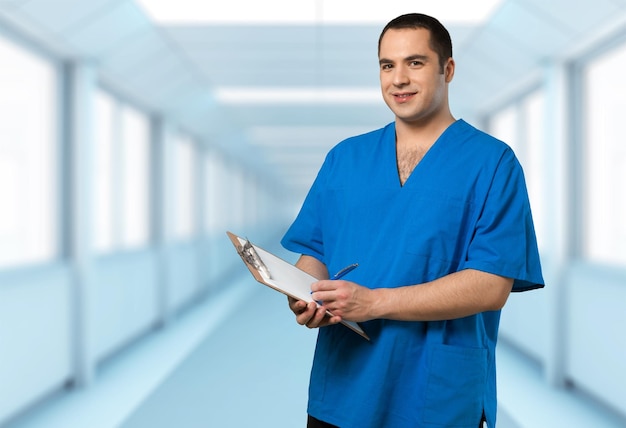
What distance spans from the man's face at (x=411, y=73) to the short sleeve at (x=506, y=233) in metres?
0.22

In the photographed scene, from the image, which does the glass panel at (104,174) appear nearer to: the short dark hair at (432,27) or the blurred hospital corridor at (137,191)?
the blurred hospital corridor at (137,191)

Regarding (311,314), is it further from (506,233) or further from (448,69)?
(448,69)

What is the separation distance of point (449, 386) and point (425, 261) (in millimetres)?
275

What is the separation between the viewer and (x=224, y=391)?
4781 mm

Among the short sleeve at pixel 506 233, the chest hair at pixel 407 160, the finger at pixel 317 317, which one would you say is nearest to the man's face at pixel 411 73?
the chest hair at pixel 407 160

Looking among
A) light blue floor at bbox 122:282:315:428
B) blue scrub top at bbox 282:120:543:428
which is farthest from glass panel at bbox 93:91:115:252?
blue scrub top at bbox 282:120:543:428

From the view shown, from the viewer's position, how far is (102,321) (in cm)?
580

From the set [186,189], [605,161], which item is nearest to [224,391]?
[605,161]

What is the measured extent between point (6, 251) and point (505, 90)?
15.7 ft

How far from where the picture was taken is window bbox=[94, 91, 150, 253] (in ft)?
21.2

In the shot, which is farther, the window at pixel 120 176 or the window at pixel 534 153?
the window at pixel 534 153

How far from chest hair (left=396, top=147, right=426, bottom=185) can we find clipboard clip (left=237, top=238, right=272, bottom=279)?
15.3 inches

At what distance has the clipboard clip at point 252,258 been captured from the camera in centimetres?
142

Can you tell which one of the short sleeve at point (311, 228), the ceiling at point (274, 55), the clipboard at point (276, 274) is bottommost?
the clipboard at point (276, 274)
